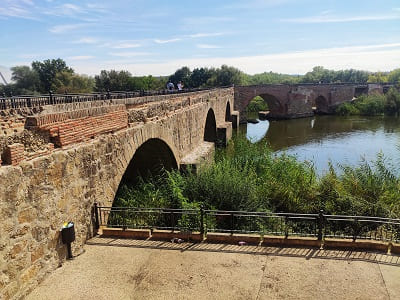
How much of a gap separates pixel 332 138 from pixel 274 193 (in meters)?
18.9

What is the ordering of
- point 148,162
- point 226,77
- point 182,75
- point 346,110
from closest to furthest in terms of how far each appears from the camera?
point 148,162 < point 346,110 < point 226,77 < point 182,75

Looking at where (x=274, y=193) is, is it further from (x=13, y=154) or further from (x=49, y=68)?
(x=49, y=68)

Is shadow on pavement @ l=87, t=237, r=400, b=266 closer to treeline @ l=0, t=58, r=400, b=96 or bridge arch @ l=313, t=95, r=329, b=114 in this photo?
treeline @ l=0, t=58, r=400, b=96

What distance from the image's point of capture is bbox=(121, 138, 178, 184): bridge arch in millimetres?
10812

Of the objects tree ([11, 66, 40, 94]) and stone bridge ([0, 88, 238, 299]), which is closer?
stone bridge ([0, 88, 238, 299])

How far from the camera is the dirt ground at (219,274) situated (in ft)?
15.4

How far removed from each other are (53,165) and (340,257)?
4.91 metres

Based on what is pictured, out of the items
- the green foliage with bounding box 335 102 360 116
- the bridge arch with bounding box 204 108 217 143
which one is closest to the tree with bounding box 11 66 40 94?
the bridge arch with bounding box 204 108 217 143

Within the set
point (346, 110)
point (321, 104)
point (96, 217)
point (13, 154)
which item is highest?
point (13, 154)

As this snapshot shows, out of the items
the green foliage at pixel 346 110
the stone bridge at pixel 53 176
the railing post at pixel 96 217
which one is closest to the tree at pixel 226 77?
the green foliage at pixel 346 110

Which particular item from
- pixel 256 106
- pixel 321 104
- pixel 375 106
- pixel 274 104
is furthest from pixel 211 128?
pixel 256 106

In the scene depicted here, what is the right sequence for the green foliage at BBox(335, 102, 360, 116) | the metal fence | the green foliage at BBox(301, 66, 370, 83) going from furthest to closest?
the green foliage at BBox(301, 66, 370, 83)
the green foliage at BBox(335, 102, 360, 116)
the metal fence

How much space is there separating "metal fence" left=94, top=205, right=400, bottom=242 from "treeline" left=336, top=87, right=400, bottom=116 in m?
37.9

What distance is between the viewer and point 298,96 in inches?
1640
